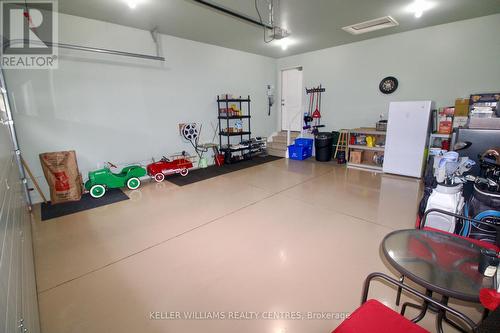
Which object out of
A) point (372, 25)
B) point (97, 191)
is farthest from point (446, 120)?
point (97, 191)

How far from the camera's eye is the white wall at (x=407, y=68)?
13.9 feet

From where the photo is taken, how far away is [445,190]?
204 cm

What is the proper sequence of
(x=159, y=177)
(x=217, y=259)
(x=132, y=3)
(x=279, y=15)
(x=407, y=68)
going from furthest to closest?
(x=407, y=68) < (x=159, y=177) < (x=279, y=15) < (x=132, y=3) < (x=217, y=259)

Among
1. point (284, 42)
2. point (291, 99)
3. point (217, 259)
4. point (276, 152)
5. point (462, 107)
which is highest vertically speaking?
point (284, 42)

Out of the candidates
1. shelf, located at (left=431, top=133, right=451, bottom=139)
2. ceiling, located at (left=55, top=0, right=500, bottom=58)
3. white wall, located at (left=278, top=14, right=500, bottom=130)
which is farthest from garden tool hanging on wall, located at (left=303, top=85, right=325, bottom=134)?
shelf, located at (left=431, top=133, right=451, bottom=139)

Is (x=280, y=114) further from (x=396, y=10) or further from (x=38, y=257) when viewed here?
(x=38, y=257)

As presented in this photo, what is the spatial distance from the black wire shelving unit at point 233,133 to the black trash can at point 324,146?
1878 mm

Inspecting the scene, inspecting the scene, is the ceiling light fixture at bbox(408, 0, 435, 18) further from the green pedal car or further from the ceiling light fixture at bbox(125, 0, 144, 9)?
the green pedal car

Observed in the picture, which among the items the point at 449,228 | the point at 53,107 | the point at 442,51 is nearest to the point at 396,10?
the point at 442,51

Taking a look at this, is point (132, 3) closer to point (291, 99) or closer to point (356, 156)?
point (291, 99)

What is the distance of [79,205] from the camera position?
12.1 ft

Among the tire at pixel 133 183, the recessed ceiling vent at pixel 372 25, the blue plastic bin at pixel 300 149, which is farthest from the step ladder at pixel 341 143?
the tire at pixel 133 183

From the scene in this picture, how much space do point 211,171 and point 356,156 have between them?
140 inches

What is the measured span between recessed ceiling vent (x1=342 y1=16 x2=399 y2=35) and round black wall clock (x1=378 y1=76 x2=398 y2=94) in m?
1.18
